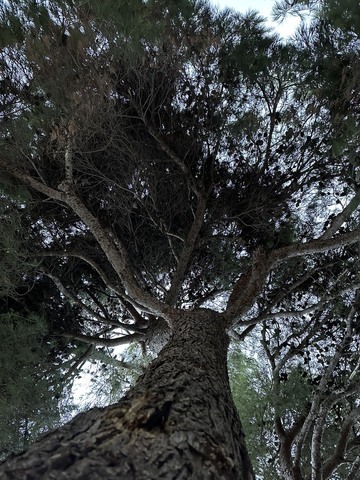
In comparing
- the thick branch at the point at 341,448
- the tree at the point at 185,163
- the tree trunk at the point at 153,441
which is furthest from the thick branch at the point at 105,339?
the tree trunk at the point at 153,441

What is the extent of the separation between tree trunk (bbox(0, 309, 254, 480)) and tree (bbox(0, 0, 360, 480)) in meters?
0.18

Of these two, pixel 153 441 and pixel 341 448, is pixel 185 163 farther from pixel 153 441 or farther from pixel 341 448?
pixel 153 441

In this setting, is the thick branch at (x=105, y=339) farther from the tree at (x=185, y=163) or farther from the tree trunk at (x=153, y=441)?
the tree trunk at (x=153, y=441)

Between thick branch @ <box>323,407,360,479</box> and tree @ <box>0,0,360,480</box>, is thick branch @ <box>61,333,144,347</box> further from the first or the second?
thick branch @ <box>323,407,360,479</box>

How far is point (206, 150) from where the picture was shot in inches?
167

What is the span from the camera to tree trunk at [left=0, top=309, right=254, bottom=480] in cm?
110

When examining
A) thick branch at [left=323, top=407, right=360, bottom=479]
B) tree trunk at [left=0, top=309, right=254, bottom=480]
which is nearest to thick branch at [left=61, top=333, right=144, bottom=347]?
thick branch at [left=323, top=407, right=360, bottom=479]

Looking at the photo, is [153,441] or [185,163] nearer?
[153,441]

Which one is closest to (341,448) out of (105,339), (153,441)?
(105,339)

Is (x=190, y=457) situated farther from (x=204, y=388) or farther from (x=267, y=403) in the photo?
(x=267, y=403)

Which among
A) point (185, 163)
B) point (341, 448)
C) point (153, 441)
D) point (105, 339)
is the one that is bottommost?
point (153, 441)

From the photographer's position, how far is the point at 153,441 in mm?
1254

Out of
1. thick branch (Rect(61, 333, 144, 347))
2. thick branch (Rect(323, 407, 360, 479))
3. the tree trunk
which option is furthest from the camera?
thick branch (Rect(61, 333, 144, 347))

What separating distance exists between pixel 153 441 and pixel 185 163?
3221 mm
